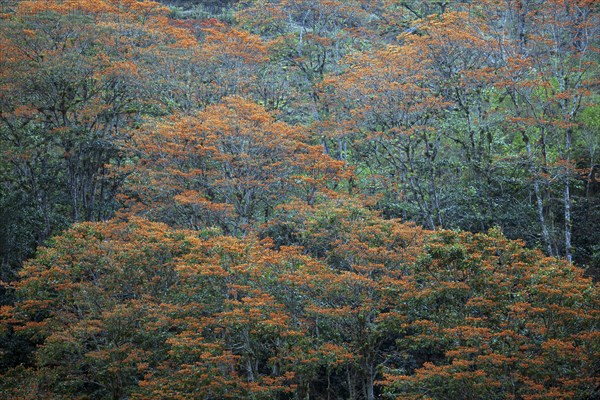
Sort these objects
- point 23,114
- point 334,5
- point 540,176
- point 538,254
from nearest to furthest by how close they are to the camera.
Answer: point 538,254
point 540,176
point 23,114
point 334,5

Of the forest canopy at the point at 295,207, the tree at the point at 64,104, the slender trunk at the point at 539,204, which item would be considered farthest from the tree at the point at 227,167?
the slender trunk at the point at 539,204

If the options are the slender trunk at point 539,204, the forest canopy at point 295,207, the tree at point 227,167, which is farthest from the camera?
the tree at point 227,167

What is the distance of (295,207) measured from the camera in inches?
733

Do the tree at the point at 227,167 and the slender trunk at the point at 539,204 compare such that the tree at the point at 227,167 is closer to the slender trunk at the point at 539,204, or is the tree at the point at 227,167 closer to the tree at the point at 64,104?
the tree at the point at 64,104

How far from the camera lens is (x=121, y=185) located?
23156 mm

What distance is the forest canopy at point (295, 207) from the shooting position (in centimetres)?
1443

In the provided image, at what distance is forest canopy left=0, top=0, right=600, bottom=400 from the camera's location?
14.4 meters

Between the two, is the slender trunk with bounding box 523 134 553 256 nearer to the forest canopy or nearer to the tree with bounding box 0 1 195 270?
the forest canopy

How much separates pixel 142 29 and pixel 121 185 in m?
6.03

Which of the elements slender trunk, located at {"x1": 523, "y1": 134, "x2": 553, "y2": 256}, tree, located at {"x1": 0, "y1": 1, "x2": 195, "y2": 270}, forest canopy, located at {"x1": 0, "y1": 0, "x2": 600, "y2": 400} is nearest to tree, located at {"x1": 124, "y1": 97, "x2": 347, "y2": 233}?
forest canopy, located at {"x1": 0, "y1": 0, "x2": 600, "y2": 400}

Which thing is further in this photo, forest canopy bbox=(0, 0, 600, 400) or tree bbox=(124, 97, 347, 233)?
tree bbox=(124, 97, 347, 233)

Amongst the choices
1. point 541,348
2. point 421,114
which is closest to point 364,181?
point 421,114

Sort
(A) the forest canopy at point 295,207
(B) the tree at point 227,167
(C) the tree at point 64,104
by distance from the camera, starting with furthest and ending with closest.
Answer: (C) the tree at point 64,104 → (B) the tree at point 227,167 → (A) the forest canopy at point 295,207

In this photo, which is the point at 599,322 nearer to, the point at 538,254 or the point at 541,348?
the point at 541,348
